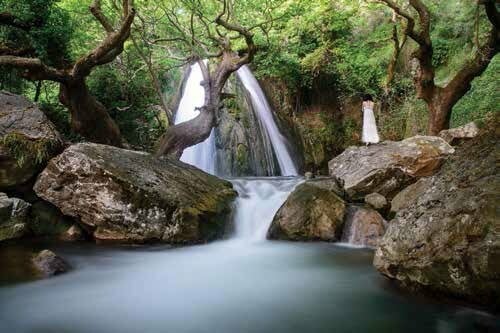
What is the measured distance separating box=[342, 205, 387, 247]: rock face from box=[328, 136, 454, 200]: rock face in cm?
94

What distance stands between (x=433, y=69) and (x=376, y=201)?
173 inches

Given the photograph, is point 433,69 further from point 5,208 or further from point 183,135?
point 5,208

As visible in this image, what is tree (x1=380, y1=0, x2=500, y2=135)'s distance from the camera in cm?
897

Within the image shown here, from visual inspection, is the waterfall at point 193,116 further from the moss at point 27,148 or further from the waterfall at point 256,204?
the moss at point 27,148

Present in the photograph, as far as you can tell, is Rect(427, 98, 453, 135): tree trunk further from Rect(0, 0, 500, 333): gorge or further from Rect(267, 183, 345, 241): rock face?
Rect(267, 183, 345, 241): rock face

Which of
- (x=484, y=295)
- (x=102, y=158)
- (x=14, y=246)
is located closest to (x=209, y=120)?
(x=102, y=158)

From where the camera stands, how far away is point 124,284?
4980 millimetres

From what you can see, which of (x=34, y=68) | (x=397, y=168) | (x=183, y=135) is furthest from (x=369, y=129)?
(x=34, y=68)

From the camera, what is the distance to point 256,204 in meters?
8.55

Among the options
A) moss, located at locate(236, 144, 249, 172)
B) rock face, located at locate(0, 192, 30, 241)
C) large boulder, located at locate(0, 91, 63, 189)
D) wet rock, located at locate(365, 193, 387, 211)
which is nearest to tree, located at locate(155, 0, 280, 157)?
moss, located at locate(236, 144, 249, 172)

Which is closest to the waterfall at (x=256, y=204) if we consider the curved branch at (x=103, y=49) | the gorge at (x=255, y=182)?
the gorge at (x=255, y=182)

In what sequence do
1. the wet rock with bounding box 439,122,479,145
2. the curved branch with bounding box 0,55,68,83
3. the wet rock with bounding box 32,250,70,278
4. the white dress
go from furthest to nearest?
the white dress < the wet rock with bounding box 439,122,479,145 < the curved branch with bounding box 0,55,68,83 < the wet rock with bounding box 32,250,70,278

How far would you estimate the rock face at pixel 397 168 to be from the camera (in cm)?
795

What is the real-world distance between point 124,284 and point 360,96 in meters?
11.1
